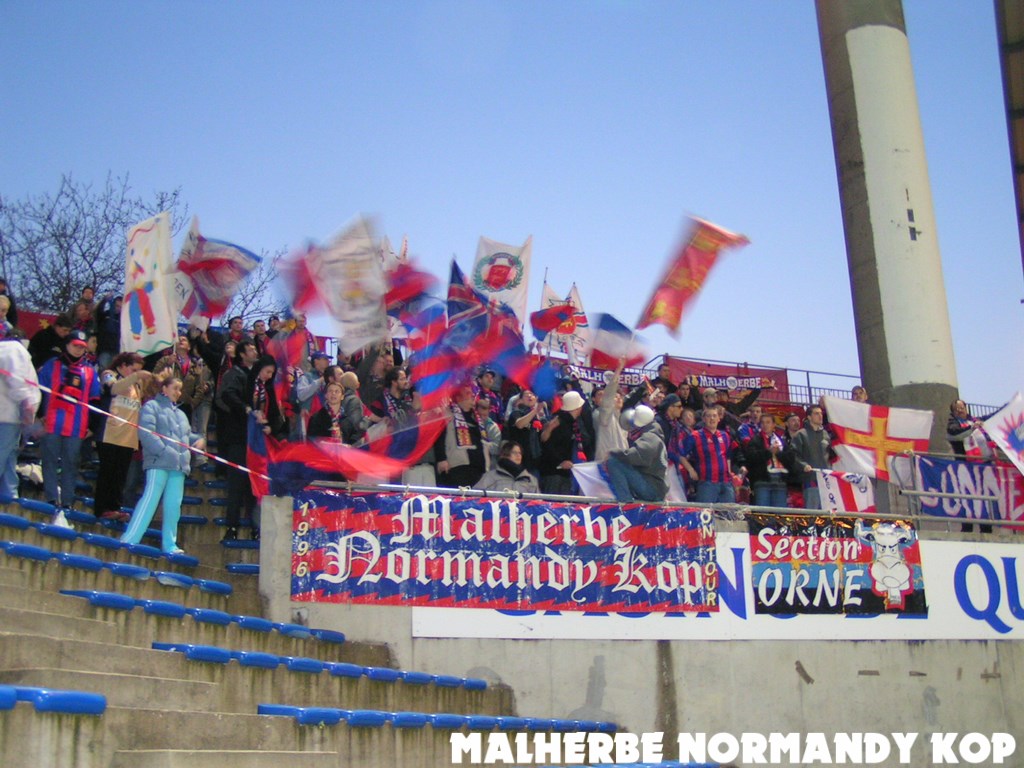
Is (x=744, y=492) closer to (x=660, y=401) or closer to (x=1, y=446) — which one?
(x=660, y=401)

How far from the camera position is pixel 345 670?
935 centimetres

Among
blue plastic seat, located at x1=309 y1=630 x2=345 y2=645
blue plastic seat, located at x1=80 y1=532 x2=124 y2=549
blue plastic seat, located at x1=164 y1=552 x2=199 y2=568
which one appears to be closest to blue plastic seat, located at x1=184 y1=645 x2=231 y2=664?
blue plastic seat, located at x1=80 y1=532 x2=124 y2=549

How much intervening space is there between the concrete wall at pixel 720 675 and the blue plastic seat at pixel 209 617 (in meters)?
1.79

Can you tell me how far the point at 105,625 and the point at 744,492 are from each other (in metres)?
8.56

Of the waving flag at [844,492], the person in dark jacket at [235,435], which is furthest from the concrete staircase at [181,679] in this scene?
the waving flag at [844,492]

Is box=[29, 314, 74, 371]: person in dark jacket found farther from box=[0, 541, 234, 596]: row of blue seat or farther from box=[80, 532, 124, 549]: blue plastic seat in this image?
box=[0, 541, 234, 596]: row of blue seat

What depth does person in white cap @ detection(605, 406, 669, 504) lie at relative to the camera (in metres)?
12.3

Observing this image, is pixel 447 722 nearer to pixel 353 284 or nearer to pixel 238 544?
pixel 238 544

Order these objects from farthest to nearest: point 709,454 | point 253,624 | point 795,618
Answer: point 709,454 < point 795,618 < point 253,624

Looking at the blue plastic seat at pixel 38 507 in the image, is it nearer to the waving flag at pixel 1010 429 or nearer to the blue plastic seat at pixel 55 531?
the blue plastic seat at pixel 55 531

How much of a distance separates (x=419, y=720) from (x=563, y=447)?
188 inches

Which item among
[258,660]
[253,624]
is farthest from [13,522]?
[258,660]

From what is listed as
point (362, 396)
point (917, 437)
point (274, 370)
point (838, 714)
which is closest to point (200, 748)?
point (274, 370)

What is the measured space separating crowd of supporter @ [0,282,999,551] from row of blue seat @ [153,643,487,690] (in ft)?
7.50
